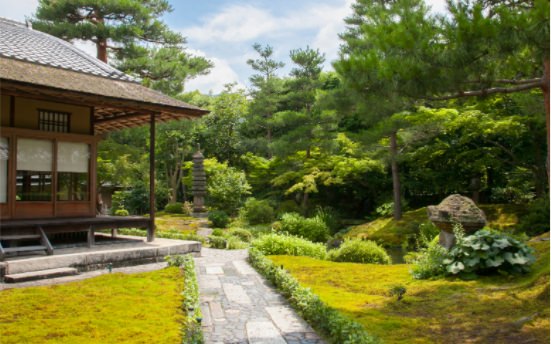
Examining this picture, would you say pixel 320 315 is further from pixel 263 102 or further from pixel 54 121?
pixel 263 102

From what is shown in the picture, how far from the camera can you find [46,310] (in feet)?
21.2

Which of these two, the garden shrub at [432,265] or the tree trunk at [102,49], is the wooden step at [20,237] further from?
the tree trunk at [102,49]

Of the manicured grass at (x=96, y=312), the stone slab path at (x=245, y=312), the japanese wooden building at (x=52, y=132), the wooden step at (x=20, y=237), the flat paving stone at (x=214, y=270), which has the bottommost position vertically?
the flat paving stone at (x=214, y=270)

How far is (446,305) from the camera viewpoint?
6.78 metres

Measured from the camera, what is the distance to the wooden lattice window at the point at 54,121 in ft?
37.7

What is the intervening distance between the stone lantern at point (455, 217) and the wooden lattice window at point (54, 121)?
9.31 meters

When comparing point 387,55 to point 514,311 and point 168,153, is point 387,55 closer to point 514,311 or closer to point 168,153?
point 514,311

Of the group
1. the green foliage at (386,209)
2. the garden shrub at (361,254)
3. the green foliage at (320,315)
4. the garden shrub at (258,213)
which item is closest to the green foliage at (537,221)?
the green foliage at (386,209)

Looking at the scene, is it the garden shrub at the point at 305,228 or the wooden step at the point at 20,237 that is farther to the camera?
the garden shrub at the point at 305,228

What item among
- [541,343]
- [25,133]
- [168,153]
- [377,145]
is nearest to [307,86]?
[377,145]

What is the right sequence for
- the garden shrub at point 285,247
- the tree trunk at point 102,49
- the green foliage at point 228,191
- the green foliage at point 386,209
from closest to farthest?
1. the garden shrub at point 285,247
2. the tree trunk at point 102,49
3. the green foliage at point 386,209
4. the green foliage at point 228,191

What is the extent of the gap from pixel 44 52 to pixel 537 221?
1669cm

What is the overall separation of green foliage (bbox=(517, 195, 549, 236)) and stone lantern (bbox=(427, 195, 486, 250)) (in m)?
7.95

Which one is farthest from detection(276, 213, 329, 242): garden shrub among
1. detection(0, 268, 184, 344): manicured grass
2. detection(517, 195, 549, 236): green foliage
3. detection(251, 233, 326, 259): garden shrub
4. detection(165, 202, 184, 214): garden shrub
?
detection(165, 202, 184, 214): garden shrub
